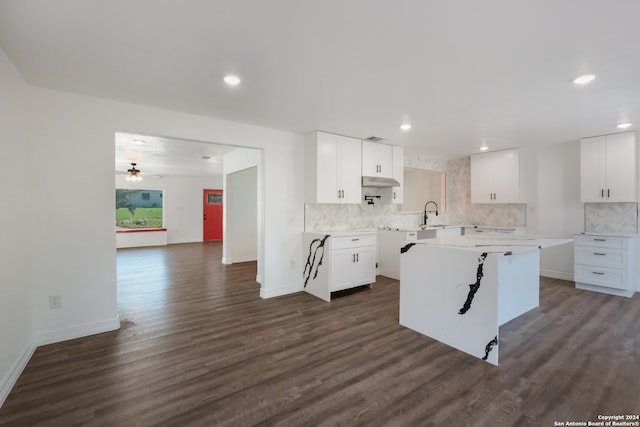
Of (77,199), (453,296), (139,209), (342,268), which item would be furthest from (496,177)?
(139,209)

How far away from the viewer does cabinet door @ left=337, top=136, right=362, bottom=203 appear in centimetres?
444

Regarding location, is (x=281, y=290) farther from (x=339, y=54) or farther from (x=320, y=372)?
(x=339, y=54)

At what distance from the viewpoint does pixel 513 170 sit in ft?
17.6

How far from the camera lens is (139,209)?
1011 cm

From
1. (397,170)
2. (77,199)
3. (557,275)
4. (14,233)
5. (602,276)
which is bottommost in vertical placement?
(557,275)

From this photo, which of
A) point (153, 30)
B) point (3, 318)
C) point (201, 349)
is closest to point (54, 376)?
point (3, 318)

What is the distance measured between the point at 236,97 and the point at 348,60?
1.30 m

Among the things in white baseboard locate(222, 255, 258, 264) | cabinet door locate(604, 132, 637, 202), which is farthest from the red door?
cabinet door locate(604, 132, 637, 202)

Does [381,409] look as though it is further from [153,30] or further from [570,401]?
[153,30]

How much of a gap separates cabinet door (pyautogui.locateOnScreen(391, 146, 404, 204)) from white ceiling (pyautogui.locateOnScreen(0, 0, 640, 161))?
1.66 metres

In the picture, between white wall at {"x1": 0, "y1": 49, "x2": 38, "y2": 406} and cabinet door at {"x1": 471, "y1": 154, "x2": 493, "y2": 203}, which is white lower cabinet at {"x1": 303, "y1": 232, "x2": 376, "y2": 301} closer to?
cabinet door at {"x1": 471, "y1": 154, "x2": 493, "y2": 203}

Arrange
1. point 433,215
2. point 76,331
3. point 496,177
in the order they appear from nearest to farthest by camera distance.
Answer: point 76,331 → point 496,177 → point 433,215

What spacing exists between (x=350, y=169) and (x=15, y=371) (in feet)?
13.5

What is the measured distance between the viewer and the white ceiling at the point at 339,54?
5.41 feet
